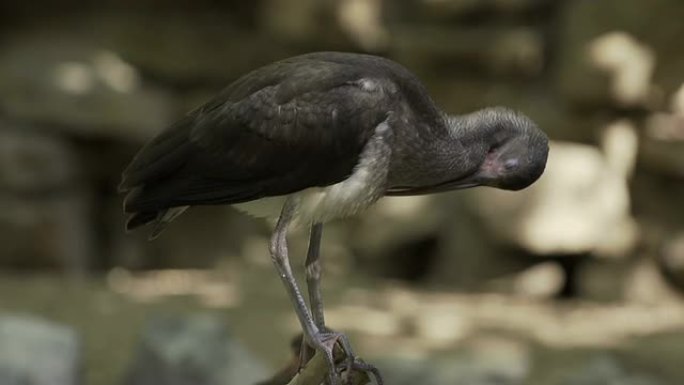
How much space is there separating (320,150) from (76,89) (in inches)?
154

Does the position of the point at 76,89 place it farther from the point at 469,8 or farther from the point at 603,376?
the point at 603,376

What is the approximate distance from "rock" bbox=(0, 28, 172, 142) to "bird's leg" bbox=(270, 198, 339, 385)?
3828 millimetres

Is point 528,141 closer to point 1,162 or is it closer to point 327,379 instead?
point 327,379

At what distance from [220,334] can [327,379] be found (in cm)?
216

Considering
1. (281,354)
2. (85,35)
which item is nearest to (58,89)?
(85,35)

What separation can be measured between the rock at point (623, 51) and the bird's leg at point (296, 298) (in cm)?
332

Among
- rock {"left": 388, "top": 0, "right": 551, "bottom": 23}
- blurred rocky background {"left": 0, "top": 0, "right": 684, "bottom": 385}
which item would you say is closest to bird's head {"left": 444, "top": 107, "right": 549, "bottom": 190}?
blurred rocky background {"left": 0, "top": 0, "right": 684, "bottom": 385}

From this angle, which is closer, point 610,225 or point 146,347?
point 146,347

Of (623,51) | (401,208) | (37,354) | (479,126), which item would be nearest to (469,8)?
(623,51)

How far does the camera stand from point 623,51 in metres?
5.03

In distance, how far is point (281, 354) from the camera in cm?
450

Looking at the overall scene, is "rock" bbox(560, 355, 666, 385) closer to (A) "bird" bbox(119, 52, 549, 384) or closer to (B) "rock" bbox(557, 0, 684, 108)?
(B) "rock" bbox(557, 0, 684, 108)

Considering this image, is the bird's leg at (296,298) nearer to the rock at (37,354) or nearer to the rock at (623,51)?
the rock at (37,354)

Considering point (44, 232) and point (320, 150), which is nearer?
point (320, 150)
